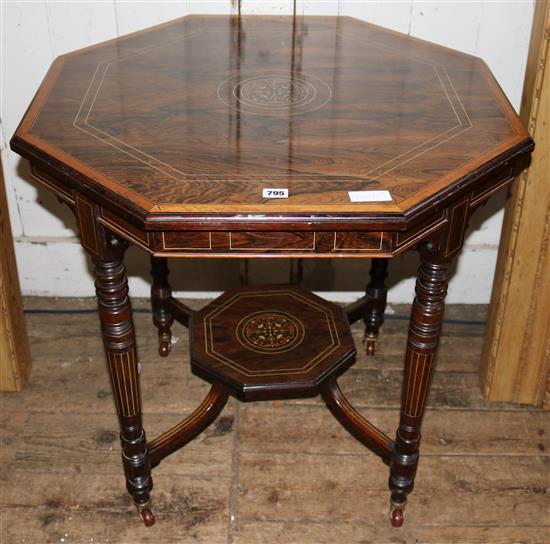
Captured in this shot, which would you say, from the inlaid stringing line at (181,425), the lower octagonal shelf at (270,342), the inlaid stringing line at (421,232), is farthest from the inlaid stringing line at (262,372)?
the inlaid stringing line at (421,232)

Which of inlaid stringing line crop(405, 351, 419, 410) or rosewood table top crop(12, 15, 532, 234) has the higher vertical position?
rosewood table top crop(12, 15, 532, 234)

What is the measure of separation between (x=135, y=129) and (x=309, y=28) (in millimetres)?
741

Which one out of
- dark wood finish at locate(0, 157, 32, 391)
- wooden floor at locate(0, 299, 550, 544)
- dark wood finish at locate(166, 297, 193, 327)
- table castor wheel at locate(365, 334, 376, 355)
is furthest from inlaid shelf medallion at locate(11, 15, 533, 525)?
dark wood finish at locate(0, 157, 32, 391)

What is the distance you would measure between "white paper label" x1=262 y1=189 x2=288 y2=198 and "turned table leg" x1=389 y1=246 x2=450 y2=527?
34cm

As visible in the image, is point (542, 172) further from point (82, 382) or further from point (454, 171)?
point (82, 382)

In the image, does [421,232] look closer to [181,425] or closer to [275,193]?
[275,193]

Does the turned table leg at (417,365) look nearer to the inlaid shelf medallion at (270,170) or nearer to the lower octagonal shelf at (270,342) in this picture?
the inlaid shelf medallion at (270,170)

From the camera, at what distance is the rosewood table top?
164cm

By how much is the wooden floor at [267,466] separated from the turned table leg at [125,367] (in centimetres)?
14

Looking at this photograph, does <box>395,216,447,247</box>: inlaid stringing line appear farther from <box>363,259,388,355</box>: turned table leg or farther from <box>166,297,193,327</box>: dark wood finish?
<box>166,297,193,327</box>: dark wood finish

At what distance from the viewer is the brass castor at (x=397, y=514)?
2221 millimetres

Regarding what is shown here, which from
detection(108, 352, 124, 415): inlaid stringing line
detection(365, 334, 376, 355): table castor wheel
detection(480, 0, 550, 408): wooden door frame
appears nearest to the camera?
detection(108, 352, 124, 415): inlaid stringing line

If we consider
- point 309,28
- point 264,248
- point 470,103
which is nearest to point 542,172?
point 470,103

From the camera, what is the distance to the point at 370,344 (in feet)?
9.13
